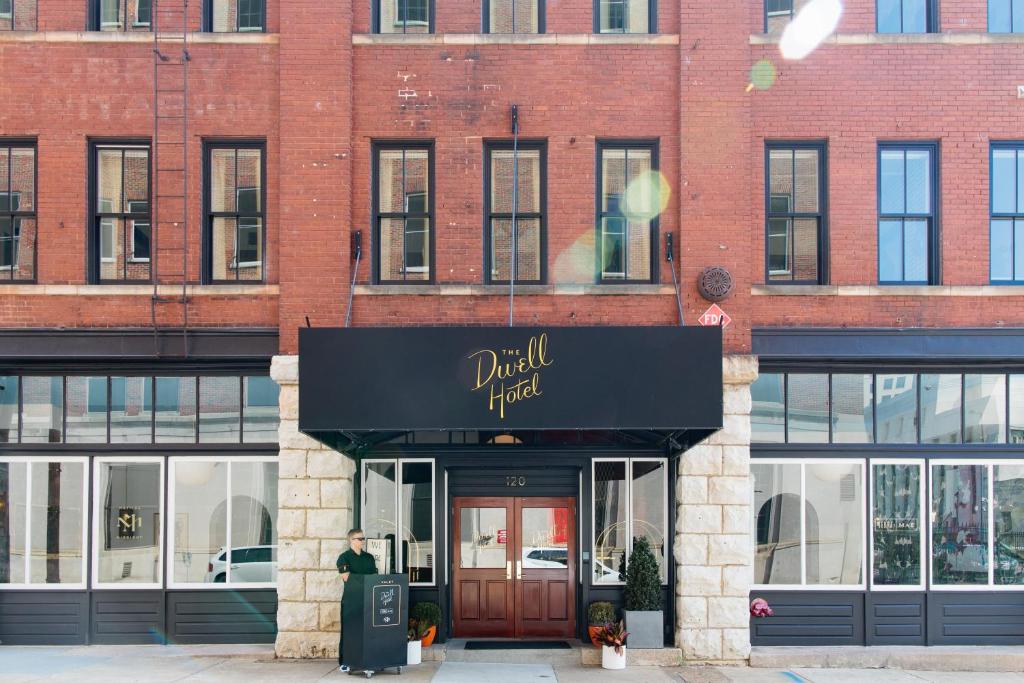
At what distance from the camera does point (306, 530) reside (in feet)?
46.1

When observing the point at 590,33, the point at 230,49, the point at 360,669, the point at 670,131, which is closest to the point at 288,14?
the point at 230,49

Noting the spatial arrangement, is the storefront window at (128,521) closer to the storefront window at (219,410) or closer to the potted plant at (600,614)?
the storefront window at (219,410)

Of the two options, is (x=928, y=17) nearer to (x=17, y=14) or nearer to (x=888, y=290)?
(x=888, y=290)

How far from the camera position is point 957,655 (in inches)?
547

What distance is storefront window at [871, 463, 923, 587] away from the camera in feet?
47.7

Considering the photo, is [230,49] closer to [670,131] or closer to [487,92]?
[487,92]

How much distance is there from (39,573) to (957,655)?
1232cm

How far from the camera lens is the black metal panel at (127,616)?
47.7 ft

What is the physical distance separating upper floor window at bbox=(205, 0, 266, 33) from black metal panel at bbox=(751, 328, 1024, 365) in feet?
26.5

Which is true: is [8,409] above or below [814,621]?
above

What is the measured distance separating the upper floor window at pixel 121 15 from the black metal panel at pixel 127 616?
776 centimetres

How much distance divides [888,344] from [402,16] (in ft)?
26.2

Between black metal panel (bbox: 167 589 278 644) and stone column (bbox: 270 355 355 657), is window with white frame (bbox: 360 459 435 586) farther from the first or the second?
black metal panel (bbox: 167 589 278 644)

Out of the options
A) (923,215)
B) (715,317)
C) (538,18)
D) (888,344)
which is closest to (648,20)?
(538,18)
